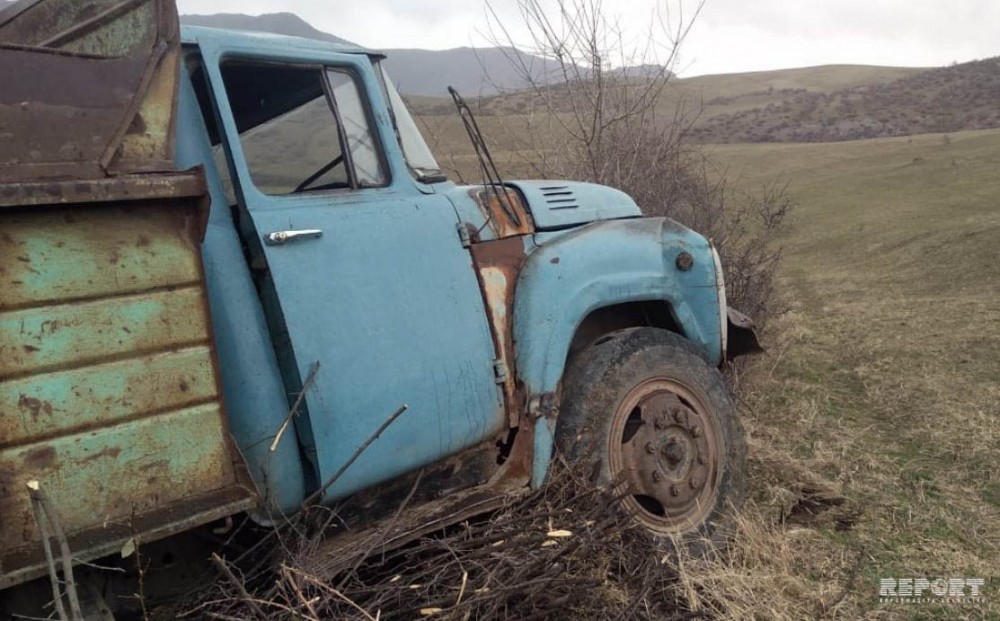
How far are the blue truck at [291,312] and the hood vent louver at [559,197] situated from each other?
14mm

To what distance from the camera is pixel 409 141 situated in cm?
351

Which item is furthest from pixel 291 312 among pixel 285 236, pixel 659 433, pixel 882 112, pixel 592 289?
pixel 882 112

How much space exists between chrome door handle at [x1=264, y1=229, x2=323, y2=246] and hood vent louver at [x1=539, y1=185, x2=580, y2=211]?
1.30m

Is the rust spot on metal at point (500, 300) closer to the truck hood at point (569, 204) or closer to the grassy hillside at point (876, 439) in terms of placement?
the truck hood at point (569, 204)

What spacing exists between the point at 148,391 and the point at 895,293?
1096 cm

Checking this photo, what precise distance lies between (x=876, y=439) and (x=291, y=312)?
425 centimetres

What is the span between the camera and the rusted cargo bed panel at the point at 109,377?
209 centimetres

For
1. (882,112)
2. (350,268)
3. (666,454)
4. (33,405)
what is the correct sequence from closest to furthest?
(33,405) < (350,268) < (666,454) < (882,112)

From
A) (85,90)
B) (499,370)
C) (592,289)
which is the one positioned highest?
(85,90)

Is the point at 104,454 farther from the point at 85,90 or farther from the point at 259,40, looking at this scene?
the point at 259,40

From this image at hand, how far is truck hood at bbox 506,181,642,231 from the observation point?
3.70 meters
